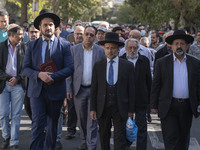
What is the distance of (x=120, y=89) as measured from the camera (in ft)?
18.7

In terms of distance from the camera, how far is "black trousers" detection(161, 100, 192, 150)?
5695mm

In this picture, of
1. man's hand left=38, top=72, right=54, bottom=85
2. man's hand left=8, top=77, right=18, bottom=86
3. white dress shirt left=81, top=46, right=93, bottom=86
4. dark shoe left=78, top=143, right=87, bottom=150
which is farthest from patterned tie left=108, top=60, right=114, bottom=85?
man's hand left=8, top=77, right=18, bottom=86

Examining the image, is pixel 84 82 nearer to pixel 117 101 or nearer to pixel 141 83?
pixel 141 83

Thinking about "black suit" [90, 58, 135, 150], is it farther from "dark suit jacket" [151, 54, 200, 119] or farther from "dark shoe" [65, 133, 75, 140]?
"dark shoe" [65, 133, 75, 140]

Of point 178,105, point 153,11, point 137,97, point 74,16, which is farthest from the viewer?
point 74,16

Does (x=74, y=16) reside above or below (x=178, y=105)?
above

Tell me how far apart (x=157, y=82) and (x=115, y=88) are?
0.64m

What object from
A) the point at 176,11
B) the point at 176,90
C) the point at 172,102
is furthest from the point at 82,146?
the point at 176,11

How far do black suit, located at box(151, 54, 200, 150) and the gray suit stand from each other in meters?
1.41

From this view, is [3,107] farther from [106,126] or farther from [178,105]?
[178,105]

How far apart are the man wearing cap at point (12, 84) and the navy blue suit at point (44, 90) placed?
961 millimetres

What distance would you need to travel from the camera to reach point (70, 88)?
278 inches

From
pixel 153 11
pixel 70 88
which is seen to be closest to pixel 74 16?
pixel 153 11

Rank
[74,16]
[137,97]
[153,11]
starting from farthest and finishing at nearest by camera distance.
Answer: [74,16], [153,11], [137,97]
